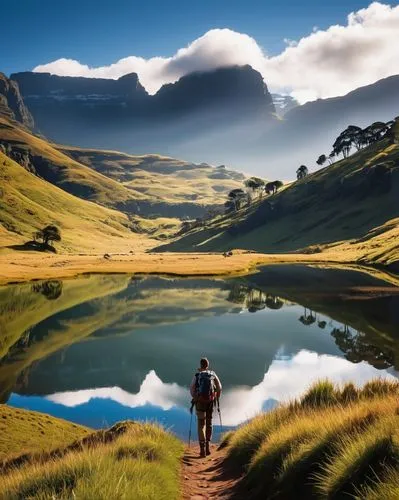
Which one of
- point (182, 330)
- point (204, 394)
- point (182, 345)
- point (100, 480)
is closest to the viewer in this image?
point (100, 480)

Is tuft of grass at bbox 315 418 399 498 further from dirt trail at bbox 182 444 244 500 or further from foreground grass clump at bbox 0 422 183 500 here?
dirt trail at bbox 182 444 244 500

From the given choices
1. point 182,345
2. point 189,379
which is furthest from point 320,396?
point 182,345

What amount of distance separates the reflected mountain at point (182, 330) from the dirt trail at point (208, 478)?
15.5 m

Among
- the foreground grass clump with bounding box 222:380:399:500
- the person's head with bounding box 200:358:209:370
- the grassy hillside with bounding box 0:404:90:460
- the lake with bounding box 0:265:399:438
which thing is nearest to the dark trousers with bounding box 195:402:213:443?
the person's head with bounding box 200:358:209:370

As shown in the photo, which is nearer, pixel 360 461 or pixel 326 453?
pixel 360 461

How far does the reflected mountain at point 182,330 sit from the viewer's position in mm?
39031

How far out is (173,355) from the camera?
44594 millimetres

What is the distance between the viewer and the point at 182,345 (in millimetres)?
48531

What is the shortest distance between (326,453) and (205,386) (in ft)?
27.8

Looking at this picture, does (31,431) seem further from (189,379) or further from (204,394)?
(189,379)

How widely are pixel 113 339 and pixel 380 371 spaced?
96.4 feet

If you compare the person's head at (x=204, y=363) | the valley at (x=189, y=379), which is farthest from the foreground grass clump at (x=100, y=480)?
the person's head at (x=204, y=363)

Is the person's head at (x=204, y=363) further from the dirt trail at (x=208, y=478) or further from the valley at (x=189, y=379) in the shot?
the dirt trail at (x=208, y=478)

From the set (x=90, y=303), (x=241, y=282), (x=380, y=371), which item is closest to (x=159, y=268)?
(x=241, y=282)
